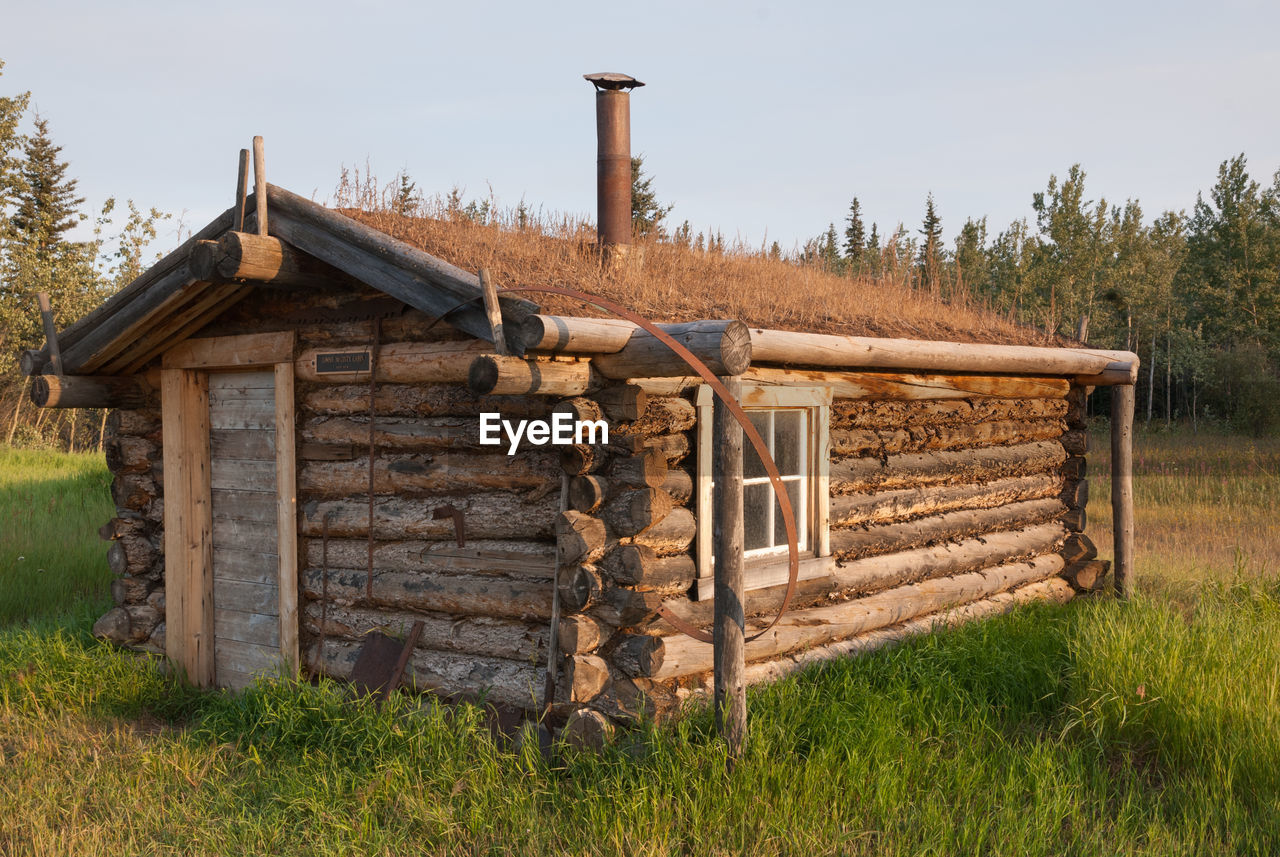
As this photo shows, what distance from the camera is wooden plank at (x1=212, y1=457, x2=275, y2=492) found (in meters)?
6.71

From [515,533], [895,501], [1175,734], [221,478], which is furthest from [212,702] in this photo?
[1175,734]

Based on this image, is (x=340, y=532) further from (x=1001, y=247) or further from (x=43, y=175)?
(x=1001, y=247)

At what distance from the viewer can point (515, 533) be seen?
5.48 metres

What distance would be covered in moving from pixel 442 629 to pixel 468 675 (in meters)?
0.35

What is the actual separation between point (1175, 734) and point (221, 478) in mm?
6370

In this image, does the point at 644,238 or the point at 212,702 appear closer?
the point at 212,702

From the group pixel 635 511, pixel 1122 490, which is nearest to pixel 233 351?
pixel 635 511

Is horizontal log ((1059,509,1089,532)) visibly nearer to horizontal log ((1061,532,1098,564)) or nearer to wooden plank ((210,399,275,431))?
horizontal log ((1061,532,1098,564))

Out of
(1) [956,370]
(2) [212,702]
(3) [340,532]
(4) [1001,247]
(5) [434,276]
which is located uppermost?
(4) [1001,247]

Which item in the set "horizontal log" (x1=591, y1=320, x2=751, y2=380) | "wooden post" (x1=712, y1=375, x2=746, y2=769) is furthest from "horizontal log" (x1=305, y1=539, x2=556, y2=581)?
"horizontal log" (x1=591, y1=320, x2=751, y2=380)

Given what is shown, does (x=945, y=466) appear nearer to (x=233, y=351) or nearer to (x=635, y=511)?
(x=635, y=511)

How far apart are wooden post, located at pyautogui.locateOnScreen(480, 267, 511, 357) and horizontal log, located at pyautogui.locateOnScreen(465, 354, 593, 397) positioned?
0.17 m

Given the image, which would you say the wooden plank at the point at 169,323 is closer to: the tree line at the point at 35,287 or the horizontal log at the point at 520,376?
the horizontal log at the point at 520,376

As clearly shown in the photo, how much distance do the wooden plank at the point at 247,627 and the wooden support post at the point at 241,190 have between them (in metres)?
2.64
